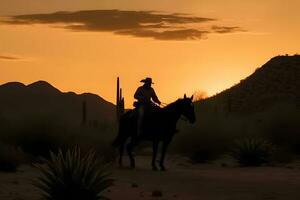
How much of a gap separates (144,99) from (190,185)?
19.8 ft

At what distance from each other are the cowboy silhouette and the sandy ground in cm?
187

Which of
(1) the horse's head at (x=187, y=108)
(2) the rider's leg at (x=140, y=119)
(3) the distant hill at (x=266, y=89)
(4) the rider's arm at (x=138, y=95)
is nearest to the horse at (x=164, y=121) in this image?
(1) the horse's head at (x=187, y=108)

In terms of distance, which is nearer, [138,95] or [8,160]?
[8,160]

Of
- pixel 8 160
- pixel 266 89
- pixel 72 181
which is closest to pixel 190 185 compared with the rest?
pixel 72 181

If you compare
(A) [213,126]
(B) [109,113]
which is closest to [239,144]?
(A) [213,126]

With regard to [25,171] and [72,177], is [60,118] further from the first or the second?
[72,177]

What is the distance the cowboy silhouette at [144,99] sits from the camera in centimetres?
2561

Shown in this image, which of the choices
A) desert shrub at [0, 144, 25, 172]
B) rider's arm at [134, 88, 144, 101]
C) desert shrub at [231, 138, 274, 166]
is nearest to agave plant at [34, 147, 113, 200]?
desert shrub at [0, 144, 25, 172]

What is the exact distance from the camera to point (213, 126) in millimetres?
33688

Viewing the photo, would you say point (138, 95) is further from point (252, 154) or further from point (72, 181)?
point (72, 181)

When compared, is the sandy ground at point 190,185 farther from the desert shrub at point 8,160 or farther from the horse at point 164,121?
the horse at point 164,121

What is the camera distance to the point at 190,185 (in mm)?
20250

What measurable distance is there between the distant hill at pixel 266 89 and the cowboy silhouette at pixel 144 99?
49.5 meters

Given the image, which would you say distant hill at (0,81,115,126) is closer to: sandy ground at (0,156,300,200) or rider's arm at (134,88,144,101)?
rider's arm at (134,88,144,101)
